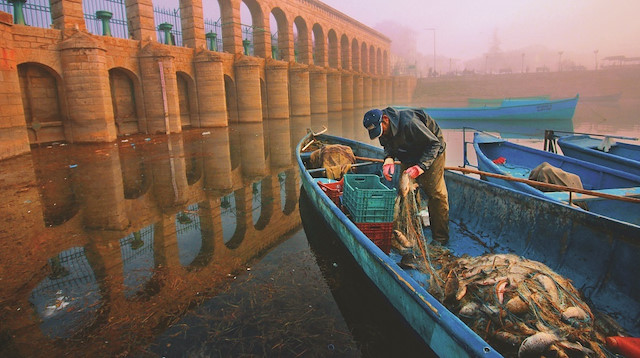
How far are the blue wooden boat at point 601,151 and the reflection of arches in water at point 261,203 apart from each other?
8.16 meters

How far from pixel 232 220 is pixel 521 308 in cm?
504

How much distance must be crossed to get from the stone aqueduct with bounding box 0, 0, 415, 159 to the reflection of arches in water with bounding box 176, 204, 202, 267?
959cm

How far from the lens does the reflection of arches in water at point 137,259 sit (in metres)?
4.41

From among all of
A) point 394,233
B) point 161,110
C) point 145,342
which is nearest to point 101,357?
point 145,342

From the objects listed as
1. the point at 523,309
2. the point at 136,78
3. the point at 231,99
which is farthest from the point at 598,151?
the point at 231,99

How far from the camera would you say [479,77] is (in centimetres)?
7469

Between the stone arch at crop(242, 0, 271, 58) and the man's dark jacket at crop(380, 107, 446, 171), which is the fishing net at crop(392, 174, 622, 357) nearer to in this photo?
the man's dark jacket at crop(380, 107, 446, 171)

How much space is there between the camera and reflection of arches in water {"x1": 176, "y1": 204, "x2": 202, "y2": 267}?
205 inches

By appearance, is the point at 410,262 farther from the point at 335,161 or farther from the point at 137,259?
the point at 335,161

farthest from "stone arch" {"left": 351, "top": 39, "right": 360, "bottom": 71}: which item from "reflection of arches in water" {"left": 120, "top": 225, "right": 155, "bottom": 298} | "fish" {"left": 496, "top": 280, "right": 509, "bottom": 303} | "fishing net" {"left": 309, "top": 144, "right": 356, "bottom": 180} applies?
"fish" {"left": 496, "top": 280, "right": 509, "bottom": 303}

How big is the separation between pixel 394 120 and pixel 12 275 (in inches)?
214

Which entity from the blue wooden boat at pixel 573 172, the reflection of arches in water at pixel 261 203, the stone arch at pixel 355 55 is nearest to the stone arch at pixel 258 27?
the reflection of arches in water at pixel 261 203

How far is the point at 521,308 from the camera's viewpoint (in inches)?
115

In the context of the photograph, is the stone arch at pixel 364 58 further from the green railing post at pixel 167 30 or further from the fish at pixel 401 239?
the fish at pixel 401 239
